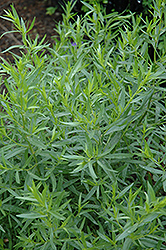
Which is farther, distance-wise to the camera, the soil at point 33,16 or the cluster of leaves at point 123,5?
the soil at point 33,16

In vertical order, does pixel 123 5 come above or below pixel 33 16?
above

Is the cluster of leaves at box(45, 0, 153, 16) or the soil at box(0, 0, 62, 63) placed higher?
the cluster of leaves at box(45, 0, 153, 16)

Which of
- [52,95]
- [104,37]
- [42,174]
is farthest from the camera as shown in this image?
[104,37]

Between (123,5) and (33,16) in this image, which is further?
(33,16)

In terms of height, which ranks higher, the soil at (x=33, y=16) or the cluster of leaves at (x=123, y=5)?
the cluster of leaves at (x=123, y=5)

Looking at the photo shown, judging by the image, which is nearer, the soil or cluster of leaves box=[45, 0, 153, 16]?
cluster of leaves box=[45, 0, 153, 16]

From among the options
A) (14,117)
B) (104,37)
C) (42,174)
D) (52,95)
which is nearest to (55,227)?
(42,174)

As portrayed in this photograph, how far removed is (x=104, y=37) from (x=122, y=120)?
98 centimetres

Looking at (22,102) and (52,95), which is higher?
(22,102)

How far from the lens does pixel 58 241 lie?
1.36m

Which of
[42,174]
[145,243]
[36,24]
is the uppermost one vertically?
[42,174]

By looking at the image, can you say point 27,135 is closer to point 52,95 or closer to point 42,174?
point 42,174

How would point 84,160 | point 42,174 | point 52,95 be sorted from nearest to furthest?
point 84,160 → point 42,174 → point 52,95

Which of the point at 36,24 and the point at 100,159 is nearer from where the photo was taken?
the point at 100,159
